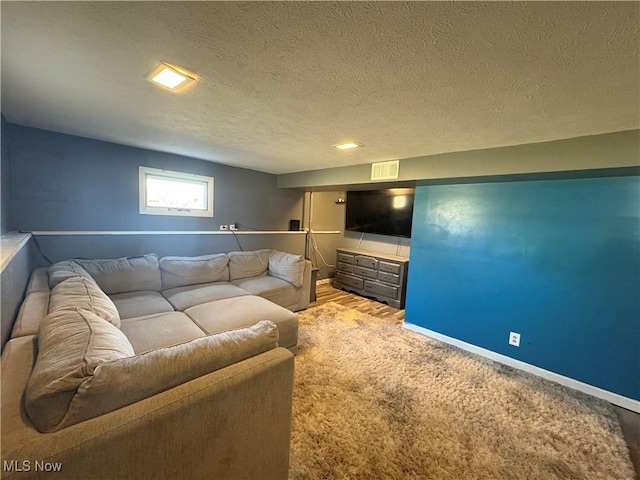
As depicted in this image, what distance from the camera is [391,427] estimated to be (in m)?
1.67

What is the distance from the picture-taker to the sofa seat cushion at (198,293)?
249 cm

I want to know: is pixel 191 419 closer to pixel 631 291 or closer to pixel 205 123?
pixel 205 123

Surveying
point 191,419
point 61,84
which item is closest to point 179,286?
point 61,84

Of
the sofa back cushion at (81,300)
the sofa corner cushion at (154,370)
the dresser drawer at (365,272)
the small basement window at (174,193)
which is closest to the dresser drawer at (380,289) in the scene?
the dresser drawer at (365,272)

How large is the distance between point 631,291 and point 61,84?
4.25 meters

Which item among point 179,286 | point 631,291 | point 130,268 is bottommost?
point 179,286

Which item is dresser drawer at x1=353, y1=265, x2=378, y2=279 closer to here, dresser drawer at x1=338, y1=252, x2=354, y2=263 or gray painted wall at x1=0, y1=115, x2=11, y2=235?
dresser drawer at x1=338, y1=252, x2=354, y2=263

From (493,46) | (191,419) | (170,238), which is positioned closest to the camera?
(191,419)

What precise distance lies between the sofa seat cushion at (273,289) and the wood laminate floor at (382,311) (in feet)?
1.88

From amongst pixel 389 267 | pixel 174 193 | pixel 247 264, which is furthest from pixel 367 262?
pixel 174 193

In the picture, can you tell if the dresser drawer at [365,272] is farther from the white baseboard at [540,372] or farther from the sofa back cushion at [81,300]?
the sofa back cushion at [81,300]

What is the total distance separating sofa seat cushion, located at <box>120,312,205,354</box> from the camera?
5.60 feet

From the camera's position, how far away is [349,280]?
15.4 ft

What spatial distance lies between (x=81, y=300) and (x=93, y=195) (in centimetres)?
190
